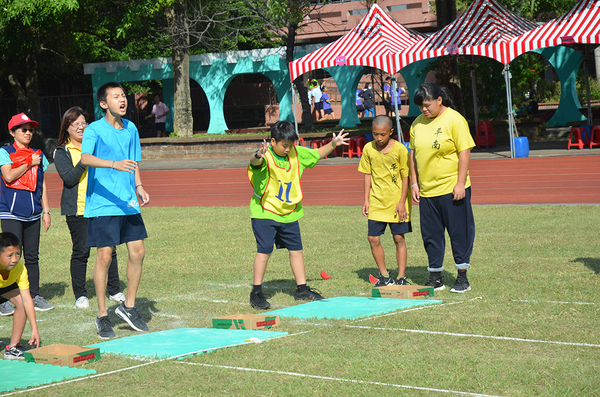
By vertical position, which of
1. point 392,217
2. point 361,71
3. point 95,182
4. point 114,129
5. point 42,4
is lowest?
point 392,217

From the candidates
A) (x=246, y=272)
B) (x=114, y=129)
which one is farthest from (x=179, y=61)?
(x=114, y=129)

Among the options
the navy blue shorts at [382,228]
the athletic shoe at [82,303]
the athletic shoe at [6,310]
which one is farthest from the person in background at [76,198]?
the navy blue shorts at [382,228]

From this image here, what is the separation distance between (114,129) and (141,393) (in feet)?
8.06

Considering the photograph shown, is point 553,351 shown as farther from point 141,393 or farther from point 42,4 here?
point 42,4

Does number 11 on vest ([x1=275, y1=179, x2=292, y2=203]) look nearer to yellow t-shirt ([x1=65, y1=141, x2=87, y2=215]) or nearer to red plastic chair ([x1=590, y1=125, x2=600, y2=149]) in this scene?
yellow t-shirt ([x1=65, y1=141, x2=87, y2=215])

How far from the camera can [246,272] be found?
8.36 metres

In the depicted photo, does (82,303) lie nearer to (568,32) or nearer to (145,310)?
(145,310)

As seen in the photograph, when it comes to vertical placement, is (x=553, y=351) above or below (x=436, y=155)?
below

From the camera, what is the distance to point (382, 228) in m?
7.25

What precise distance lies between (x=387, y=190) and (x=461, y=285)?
1188 mm

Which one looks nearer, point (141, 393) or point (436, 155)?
point (141, 393)

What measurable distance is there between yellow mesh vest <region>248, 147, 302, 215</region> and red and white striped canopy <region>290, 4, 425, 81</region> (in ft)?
47.9

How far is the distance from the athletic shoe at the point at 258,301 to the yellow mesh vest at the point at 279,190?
2.53 ft

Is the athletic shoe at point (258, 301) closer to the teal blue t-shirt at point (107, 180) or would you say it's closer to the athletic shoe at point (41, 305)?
the teal blue t-shirt at point (107, 180)
